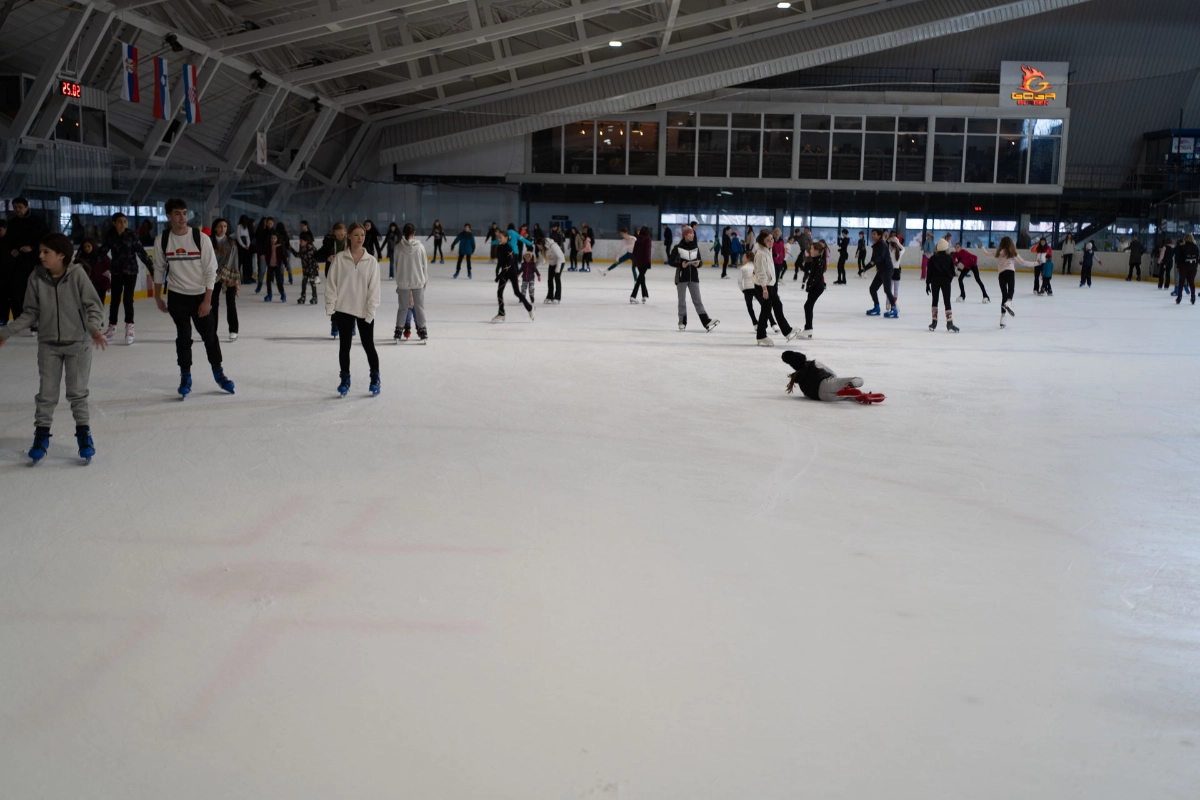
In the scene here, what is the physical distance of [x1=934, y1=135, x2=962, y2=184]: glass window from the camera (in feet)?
135

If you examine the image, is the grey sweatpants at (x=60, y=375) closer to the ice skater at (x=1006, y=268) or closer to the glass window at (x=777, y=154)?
the ice skater at (x=1006, y=268)

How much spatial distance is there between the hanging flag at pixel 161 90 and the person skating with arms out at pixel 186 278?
15850mm

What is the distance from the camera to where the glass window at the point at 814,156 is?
4100 cm

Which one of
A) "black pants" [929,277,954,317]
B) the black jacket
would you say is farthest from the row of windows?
the black jacket

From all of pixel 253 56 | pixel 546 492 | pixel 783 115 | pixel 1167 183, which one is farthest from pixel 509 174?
pixel 546 492

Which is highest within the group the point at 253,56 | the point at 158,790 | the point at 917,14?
the point at 917,14

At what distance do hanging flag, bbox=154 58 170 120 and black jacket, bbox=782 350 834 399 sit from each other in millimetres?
18080

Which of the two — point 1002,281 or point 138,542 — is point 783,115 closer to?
point 1002,281

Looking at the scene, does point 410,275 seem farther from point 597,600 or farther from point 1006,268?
point 1006,268

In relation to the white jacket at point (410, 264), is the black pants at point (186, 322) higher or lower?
lower

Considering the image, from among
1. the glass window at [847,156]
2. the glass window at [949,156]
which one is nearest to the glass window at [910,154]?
the glass window at [949,156]

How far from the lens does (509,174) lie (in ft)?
134

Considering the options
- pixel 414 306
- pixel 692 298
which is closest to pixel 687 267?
pixel 692 298

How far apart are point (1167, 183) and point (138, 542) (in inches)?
1825
